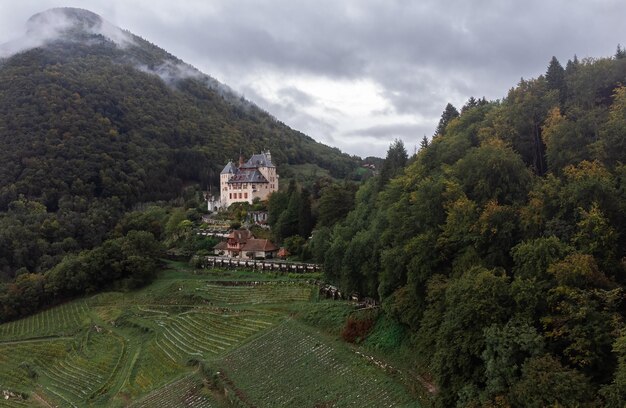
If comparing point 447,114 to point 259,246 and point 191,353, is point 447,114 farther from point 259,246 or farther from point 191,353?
point 191,353

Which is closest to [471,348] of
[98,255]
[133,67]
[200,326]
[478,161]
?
[478,161]

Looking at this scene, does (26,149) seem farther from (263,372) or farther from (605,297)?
(605,297)

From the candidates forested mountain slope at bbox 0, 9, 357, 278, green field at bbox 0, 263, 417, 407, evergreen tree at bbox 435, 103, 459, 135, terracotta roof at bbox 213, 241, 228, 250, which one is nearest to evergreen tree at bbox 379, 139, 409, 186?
evergreen tree at bbox 435, 103, 459, 135

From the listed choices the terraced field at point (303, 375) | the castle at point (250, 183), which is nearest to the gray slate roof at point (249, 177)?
the castle at point (250, 183)

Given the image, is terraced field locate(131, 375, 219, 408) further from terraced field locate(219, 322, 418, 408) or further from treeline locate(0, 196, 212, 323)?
treeline locate(0, 196, 212, 323)

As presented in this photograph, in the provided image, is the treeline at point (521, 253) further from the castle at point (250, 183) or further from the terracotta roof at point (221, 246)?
the castle at point (250, 183)
